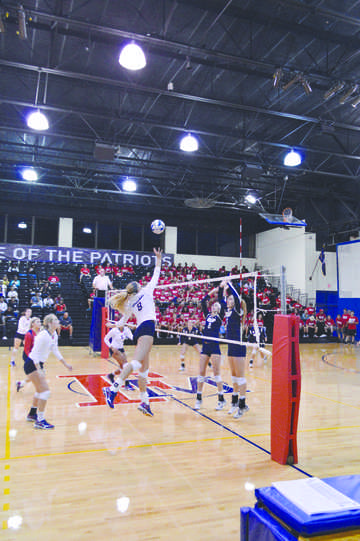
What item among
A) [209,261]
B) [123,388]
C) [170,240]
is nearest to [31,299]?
[170,240]

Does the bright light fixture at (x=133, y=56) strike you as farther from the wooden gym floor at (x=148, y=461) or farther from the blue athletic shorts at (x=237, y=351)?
the wooden gym floor at (x=148, y=461)

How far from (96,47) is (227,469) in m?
10.5

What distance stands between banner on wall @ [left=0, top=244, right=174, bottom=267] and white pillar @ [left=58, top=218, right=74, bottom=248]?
1.13 m

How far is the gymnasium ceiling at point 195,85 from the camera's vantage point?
28.9 feet

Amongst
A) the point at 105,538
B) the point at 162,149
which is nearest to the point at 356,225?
the point at 162,149

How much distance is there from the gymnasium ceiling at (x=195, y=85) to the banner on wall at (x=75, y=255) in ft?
10.6

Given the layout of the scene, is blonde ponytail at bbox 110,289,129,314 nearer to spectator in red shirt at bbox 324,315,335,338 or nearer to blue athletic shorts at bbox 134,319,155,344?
blue athletic shorts at bbox 134,319,155,344

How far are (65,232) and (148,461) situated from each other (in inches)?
819

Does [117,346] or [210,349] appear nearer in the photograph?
[210,349]

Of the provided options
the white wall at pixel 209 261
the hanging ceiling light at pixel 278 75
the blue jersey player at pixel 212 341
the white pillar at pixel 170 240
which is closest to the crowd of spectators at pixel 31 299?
the white pillar at pixel 170 240

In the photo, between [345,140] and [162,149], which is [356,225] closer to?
[345,140]

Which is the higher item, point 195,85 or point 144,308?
point 195,85

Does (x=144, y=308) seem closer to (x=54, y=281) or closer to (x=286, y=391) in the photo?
(x=286, y=391)

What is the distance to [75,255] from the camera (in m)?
22.8
